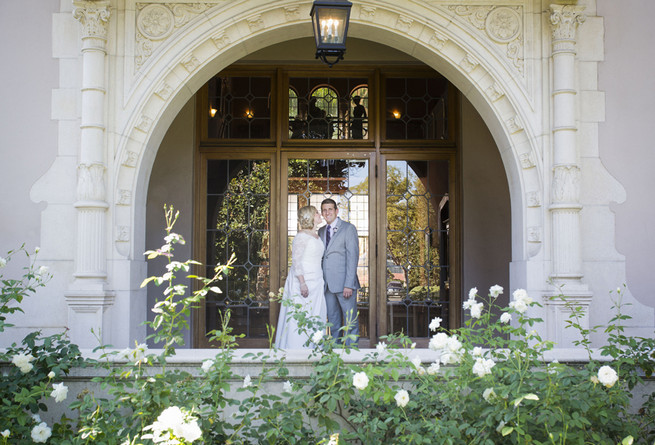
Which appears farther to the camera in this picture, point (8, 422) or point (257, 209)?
point (257, 209)

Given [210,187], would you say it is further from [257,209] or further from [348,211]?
[348,211]

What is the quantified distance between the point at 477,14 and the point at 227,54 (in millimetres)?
2261

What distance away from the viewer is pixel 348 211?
7070 mm

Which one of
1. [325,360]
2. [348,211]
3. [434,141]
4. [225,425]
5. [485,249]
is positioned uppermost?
[434,141]

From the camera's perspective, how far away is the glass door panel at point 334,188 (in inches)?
278

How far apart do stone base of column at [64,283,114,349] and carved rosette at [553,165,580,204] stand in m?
3.88

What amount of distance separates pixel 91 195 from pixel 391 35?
2968 millimetres

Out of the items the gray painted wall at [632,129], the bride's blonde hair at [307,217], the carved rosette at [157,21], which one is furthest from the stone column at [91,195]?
the gray painted wall at [632,129]

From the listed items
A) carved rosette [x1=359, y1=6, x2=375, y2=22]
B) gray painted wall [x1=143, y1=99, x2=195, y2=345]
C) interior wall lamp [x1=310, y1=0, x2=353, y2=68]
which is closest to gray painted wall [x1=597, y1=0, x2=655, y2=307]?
carved rosette [x1=359, y1=6, x2=375, y2=22]

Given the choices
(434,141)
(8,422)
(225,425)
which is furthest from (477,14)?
(8,422)

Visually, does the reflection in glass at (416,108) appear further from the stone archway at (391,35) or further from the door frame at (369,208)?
the stone archway at (391,35)

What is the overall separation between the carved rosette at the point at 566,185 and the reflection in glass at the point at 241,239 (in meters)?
3.40

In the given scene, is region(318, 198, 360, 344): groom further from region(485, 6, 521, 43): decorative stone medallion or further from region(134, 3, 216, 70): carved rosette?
region(134, 3, 216, 70): carved rosette

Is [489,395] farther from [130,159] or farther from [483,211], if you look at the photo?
[483,211]
